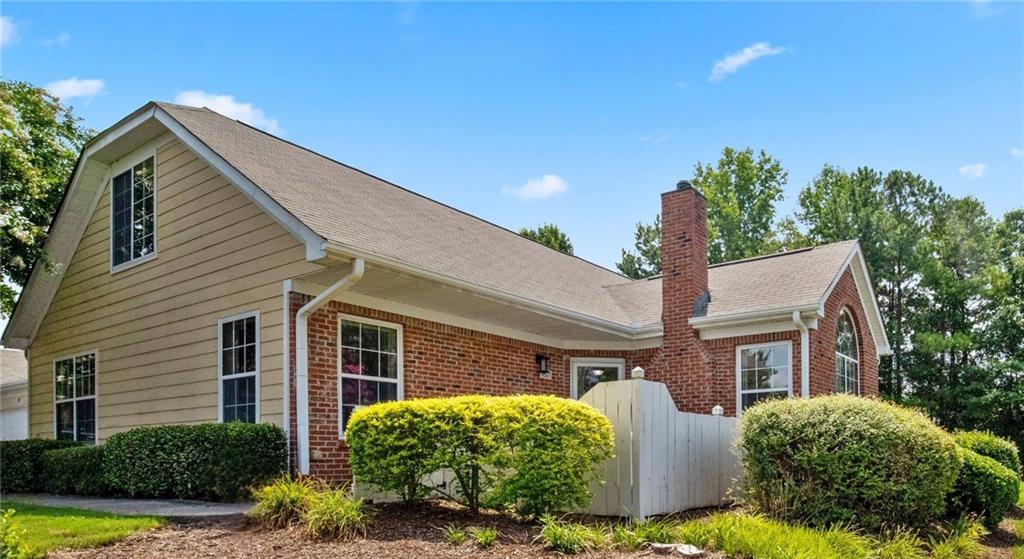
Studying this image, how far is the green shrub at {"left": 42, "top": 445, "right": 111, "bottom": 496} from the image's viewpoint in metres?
9.84

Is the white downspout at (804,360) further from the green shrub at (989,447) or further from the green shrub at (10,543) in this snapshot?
the green shrub at (10,543)

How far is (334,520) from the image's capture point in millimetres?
6203

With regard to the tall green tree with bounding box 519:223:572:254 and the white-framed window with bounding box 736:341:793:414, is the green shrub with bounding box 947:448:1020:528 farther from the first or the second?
the tall green tree with bounding box 519:223:572:254

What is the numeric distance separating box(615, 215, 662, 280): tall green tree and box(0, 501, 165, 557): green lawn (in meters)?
31.0

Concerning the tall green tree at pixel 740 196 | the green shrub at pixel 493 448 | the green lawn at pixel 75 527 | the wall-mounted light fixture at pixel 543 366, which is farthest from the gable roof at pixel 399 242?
the tall green tree at pixel 740 196

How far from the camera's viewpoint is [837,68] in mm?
11266

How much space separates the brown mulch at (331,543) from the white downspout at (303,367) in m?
1.83

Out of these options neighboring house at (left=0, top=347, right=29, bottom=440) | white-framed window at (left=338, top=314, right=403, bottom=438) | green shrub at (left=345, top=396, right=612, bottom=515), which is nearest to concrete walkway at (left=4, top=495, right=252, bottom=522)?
green shrub at (left=345, top=396, right=612, bottom=515)

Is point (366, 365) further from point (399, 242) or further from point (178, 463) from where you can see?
point (178, 463)

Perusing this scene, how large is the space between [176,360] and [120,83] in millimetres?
4092

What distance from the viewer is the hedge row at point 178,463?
27.1 ft

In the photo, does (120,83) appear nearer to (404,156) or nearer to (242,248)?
(242,248)

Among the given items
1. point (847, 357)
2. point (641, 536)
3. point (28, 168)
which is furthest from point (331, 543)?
point (28, 168)

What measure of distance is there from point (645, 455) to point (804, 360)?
5130mm
